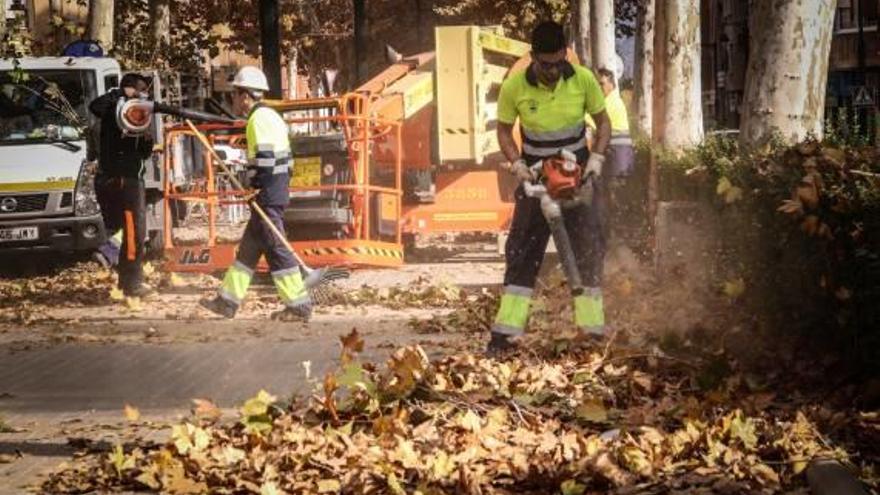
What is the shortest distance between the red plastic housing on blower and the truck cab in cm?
874

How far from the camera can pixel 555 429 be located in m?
6.47

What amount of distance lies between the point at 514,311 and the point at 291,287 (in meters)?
3.24

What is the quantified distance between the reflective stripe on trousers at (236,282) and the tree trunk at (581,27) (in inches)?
644

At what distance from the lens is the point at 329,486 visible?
18.8 ft

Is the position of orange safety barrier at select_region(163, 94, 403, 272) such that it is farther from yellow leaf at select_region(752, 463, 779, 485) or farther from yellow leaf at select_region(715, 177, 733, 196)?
yellow leaf at select_region(752, 463, 779, 485)

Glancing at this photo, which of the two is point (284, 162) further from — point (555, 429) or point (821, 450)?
point (821, 450)

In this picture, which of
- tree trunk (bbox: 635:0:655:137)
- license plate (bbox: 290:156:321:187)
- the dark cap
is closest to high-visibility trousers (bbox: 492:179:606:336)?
the dark cap

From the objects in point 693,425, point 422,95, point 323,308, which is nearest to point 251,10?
point 422,95

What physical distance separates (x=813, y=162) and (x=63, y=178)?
10631 mm

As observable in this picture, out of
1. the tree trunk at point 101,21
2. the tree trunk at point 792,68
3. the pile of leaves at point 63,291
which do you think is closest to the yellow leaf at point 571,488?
the tree trunk at point 792,68

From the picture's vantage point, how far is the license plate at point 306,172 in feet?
51.0

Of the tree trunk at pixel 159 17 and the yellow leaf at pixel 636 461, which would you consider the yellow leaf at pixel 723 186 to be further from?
the tree trunk at pixel 159 17

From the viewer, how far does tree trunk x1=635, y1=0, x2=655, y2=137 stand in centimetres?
2259

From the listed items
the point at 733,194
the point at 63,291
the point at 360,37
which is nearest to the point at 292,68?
the point at 360,37
